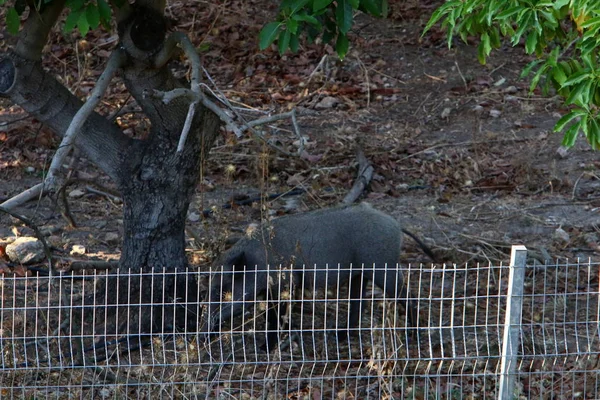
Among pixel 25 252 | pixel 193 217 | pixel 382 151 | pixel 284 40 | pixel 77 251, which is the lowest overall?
pixel 382 151

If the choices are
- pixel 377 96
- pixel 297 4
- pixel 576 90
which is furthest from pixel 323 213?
pixel 377 96

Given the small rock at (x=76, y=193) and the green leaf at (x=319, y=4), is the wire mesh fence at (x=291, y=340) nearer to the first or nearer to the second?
the green leaf at (x=319, y=4)

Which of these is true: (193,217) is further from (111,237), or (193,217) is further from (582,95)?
(582,95)

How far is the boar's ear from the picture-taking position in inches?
280

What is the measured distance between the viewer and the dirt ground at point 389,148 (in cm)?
888

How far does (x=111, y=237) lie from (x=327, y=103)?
4.49m

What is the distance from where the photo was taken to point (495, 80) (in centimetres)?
1280

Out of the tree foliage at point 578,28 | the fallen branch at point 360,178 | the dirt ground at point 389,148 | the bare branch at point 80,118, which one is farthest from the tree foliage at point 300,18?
the fallen branch at point 360,178

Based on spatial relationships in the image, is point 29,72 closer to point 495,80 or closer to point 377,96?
point 377,96

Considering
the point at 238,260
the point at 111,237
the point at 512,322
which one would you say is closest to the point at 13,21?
the point at 238,260

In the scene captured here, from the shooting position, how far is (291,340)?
6199 mm

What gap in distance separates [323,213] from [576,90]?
2.90 m

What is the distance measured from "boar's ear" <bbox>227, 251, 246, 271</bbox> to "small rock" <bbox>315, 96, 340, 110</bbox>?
17.9 ft

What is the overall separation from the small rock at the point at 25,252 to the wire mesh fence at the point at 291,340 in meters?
0.37
